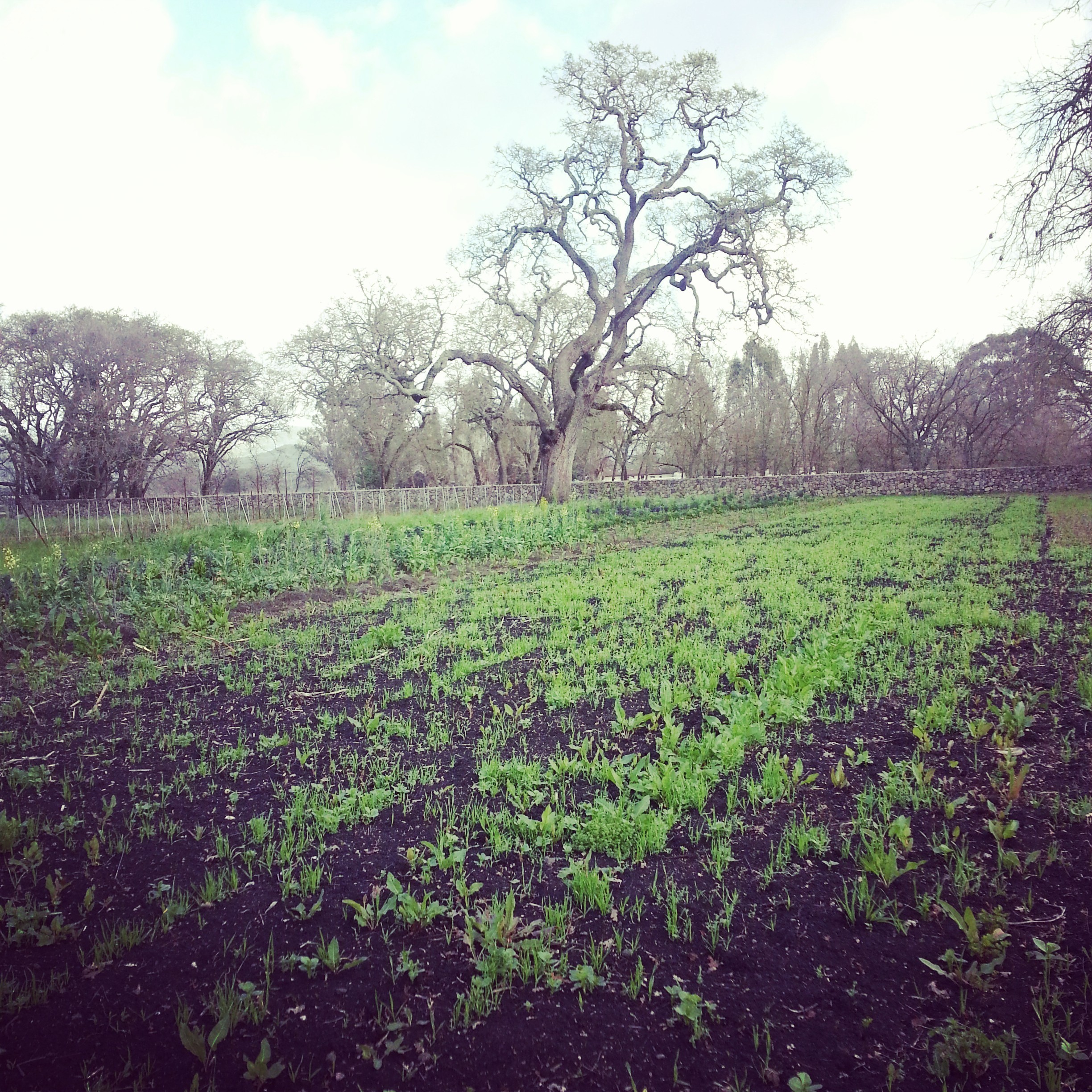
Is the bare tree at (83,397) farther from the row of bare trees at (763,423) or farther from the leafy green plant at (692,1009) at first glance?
the leafy green plant at (692,1009)

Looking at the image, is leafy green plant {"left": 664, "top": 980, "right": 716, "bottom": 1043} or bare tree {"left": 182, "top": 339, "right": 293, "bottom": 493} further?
bare tree {"left": 182, "top": 339, "right": 293, "bottom": 493}

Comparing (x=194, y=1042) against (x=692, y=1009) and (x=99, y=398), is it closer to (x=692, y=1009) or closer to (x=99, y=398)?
(x=692, y=1009)

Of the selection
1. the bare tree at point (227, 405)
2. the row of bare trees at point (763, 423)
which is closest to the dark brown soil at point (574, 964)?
the row of bare trees at point (763, 423)

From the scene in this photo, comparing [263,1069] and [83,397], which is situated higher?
[83,397]

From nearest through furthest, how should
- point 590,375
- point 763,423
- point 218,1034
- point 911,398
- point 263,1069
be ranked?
point 263,1069, point 218,1034, point 590,375, point 911,398, point 763,423

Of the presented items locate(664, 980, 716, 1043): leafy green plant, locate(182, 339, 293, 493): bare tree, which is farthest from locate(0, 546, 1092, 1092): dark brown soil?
locate(182, 339, 293, 493): bare tree

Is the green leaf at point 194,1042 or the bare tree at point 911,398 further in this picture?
the bare tree at point 911,398

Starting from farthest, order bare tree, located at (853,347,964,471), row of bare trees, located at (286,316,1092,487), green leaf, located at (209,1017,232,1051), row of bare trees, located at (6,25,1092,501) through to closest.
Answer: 1. bare tree, located at (853,347,964,471)
2. row of bare trees, located at (286,316,1092,487)
3. row of bare trees, located at (6,25,1092,501)
4. green leaf, located at (209,1017,232,1051)

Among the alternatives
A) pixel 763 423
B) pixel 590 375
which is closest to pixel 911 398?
pixel 763 423

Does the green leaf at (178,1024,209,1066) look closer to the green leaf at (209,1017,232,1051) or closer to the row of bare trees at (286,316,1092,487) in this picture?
the green leaf at (209,1017,232,1051)

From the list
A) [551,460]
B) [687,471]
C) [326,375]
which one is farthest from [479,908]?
[687,471]

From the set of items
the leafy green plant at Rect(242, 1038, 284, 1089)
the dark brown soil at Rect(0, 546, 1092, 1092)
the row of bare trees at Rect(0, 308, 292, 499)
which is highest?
the row of bare trees at Rect(0, 308, 292, 499)

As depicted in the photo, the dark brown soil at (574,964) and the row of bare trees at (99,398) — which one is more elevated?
the row of bare trees at (99,398)

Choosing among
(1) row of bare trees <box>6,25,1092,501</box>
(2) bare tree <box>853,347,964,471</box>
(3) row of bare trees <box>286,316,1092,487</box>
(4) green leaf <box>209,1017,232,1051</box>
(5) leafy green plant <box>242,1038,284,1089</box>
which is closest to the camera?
(5) leafy green plant <box>242,1038,284,1089</box>
